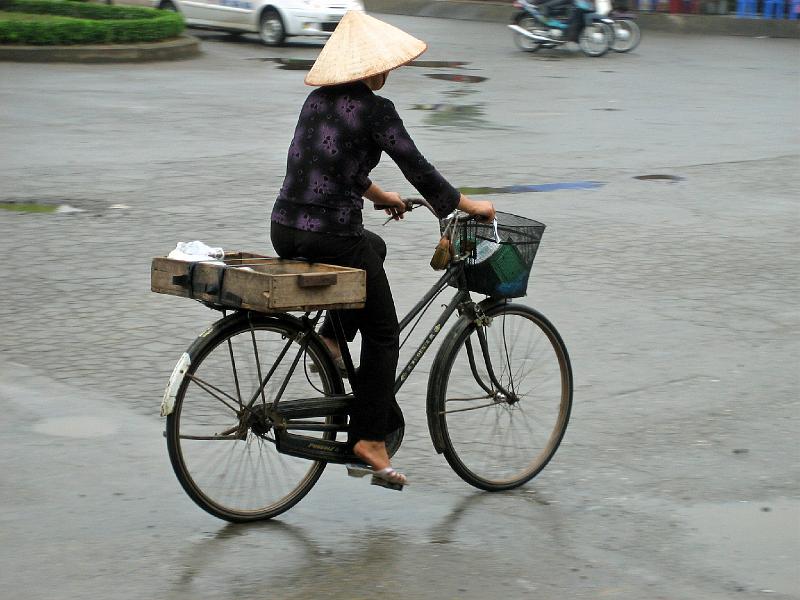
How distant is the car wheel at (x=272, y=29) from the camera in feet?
78.3

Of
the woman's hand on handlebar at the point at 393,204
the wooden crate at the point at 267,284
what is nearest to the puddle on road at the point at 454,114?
the woman's hand on handlebar at the point at 393,204

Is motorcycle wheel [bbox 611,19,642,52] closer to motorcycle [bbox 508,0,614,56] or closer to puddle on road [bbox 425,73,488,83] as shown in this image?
motorcycle [bbox 508,0,614,56]

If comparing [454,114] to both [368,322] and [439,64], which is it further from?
[368,322]

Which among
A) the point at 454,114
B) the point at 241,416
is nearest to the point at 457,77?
the point at 454,114

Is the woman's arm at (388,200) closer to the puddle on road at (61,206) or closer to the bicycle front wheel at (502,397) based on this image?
the bicycle front wheel at (502,397)

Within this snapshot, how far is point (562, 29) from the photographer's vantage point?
24.6 metres

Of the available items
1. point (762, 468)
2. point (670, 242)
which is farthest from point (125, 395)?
point (670, 242)

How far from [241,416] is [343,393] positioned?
0.40 meters

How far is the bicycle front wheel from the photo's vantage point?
495cm

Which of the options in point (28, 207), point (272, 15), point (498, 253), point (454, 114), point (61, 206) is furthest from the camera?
point (272, 15)

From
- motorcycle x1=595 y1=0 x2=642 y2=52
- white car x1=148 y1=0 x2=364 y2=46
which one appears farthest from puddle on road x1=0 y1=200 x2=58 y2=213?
motorcycle x1=595 y1=0 x2=642 y2=52

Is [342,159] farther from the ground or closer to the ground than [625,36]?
farther from the ground

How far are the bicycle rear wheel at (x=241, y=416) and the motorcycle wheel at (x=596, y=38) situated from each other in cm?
2065

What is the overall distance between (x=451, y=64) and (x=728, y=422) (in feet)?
55.5
